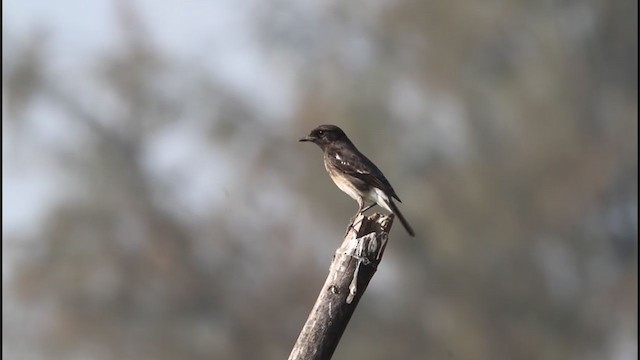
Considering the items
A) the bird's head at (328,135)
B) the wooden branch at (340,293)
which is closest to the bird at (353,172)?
the bird's head at (328,135)

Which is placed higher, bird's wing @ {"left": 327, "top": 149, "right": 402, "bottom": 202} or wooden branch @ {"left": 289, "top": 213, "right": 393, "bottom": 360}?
bird's wing @ {"left": 327, "top": 149, "right": 402, "bottom": 202}

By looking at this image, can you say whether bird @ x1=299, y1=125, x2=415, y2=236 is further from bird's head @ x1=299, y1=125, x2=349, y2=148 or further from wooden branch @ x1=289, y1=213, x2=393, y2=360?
wooden branch @ x1=289, y1=213, x2=393, y2=360

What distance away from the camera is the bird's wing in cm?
1054

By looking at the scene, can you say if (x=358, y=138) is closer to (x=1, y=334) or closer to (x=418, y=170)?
(x=418, y=170)

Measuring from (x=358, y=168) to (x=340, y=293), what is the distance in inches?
139

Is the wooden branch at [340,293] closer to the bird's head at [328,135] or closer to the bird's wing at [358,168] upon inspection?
the bird's wing at [358,168]

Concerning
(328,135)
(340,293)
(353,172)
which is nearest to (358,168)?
(353,172)

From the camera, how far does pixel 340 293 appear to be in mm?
7281

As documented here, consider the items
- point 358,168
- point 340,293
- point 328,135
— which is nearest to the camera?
point 340,293

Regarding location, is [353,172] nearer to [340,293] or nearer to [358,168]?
[358,168]

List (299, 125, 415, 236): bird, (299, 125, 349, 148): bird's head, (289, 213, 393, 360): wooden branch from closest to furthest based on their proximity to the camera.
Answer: (289, 213, 393, 360): wooden branch < (299, 125, 415, 236): bird < (299, 125, 349, 148): bird's head

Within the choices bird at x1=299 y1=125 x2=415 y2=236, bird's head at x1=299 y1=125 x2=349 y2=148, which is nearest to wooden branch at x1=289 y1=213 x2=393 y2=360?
bird at x1=299 y1=125 x2=415 y2=236

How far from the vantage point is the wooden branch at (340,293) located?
280 inches

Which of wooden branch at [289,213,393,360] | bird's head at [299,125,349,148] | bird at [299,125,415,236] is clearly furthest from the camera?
bird's head at [299,125,349,148]
